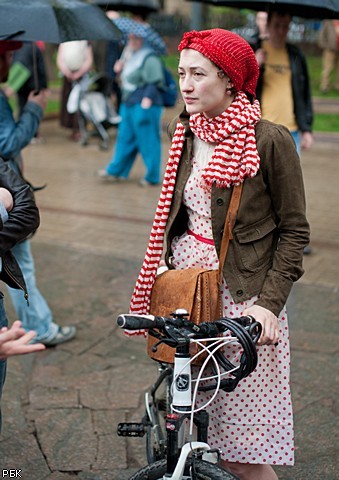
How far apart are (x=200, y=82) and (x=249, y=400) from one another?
1.16 meters

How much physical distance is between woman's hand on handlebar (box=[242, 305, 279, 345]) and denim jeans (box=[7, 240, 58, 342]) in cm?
236

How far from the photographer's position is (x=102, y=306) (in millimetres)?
5969

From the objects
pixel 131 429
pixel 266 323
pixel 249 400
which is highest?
pixel 266 323

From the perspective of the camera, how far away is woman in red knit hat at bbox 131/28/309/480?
2842mm

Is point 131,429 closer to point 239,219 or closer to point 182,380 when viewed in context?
point 182,380

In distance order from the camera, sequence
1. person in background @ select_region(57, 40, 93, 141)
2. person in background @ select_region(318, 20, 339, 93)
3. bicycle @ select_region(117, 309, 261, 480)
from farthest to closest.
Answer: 1. person in background @ select_region(318, 20, 339, 93)
2. person in background @ select_region(57, 40, 93, 141)
3. bicycle @ select_region(117, 309, 261, 480)

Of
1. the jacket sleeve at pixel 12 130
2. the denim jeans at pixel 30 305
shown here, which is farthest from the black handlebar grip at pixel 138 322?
the denim jeans at pixel 30 305

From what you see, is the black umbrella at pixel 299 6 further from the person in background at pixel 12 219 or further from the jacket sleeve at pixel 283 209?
the person in background at pixel 12 219

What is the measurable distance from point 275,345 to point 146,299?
503 millimetres

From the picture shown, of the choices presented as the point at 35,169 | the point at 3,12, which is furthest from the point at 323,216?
the point at 3,12

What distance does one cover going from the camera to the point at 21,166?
495 centimetres

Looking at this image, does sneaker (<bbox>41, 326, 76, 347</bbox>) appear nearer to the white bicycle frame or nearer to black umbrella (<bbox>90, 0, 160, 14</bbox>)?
the white bicycle frame

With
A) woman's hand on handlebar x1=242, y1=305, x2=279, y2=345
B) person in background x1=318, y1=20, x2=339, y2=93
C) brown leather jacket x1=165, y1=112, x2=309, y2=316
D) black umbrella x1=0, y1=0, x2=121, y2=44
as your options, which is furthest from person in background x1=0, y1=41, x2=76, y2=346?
person in background x1=318, y1=20, x2=339, y2=93

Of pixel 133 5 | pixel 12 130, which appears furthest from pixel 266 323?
pixel 133 5
